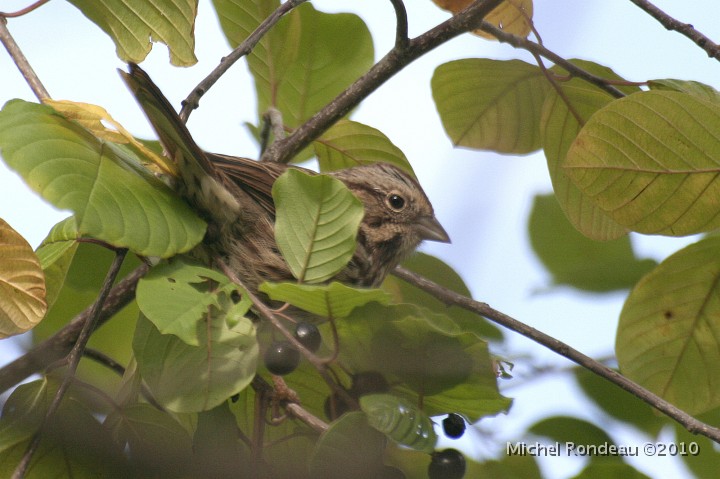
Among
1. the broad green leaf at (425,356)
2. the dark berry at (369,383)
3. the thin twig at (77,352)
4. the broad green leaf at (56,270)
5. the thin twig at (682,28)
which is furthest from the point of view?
the broad green leaf at (56,270)

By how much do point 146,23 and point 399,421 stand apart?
175 centimetres

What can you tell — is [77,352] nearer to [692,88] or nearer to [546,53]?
[546,53]

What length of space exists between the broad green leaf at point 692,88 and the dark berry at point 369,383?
138 centimetres

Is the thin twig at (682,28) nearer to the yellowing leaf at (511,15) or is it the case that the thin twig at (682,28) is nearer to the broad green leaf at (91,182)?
the yellowing leaf at (511,15)

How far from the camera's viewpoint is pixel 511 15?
335 centimetres

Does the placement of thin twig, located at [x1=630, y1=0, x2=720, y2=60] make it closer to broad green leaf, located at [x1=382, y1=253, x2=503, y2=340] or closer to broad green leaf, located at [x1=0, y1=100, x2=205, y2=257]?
broad green leaf, located at [x1=382, y1=253, x2=503, y2=340]

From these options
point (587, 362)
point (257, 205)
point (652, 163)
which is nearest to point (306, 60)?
point (257, 205)

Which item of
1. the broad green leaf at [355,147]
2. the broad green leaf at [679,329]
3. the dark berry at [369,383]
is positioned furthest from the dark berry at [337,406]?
the broad green leaf at [355,147]

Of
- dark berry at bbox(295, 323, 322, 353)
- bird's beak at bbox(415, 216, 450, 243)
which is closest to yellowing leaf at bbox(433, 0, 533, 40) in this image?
bird's beak at bbox(415, 216, 450, 243)

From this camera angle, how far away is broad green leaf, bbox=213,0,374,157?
3873mm

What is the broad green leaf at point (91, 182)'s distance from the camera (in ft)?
7.33

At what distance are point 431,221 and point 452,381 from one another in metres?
2.13

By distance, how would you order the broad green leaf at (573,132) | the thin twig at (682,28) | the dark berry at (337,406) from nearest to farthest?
the dark berry at (337,406)
the thin twig at (682,28)
the broad green leaf at (573,132)

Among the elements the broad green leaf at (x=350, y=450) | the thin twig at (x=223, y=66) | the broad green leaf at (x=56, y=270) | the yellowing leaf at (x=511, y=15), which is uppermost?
the yellowing leaf at (x=511, y=15)
